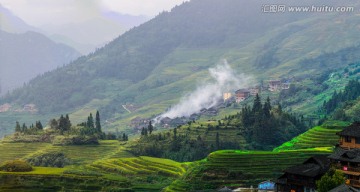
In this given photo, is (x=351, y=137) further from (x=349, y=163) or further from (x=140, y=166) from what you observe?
(x=140, y=166)

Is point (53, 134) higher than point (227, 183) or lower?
higher

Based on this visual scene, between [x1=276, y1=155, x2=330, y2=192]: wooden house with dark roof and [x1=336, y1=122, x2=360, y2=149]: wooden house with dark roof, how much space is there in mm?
4721

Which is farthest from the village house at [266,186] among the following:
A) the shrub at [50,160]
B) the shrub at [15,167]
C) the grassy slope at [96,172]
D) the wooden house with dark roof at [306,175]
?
the shrub at [50,160]

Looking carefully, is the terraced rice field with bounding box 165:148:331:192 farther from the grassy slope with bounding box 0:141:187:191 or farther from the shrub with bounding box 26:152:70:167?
the shrub with bounding box 26:152:70:167

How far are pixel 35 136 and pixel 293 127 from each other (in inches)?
2314

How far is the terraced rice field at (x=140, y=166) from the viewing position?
112 meters

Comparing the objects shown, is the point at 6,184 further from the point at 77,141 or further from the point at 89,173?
the point at 77,141

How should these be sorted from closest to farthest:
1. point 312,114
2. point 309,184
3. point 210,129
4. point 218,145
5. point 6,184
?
point 309,184, point 6,184, point 218,145, point 210,129, point 312,114

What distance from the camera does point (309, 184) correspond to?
2950 inches

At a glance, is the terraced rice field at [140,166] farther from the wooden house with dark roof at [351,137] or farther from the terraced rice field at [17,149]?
the wooden house with dark roof at [351,137]

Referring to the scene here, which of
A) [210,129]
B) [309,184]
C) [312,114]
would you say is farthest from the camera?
[312,114]

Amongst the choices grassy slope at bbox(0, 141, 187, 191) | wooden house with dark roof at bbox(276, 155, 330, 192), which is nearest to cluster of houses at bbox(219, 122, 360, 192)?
wooden house with dark roof at bbox(276, 155, 330, 192)

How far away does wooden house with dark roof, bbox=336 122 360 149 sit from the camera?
79.3 metres

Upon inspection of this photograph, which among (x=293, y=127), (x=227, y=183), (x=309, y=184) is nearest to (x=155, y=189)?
(x=227, y=183)
